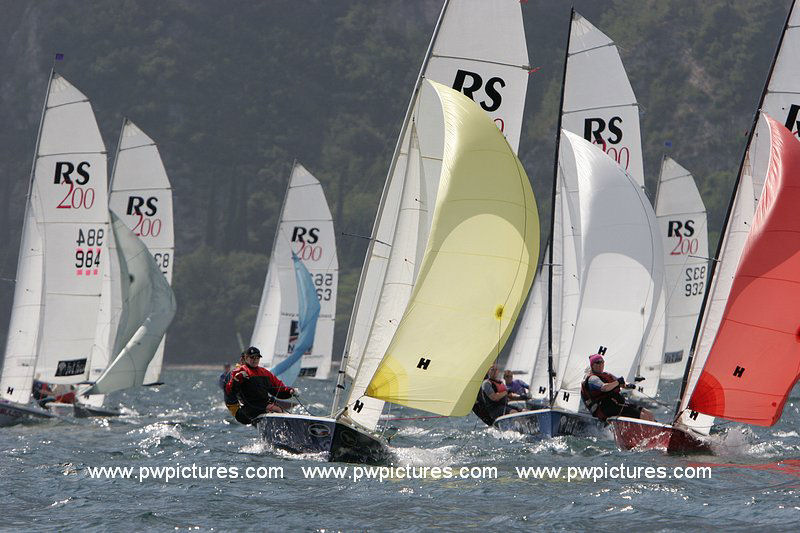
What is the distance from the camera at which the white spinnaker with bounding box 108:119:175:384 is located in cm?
2556

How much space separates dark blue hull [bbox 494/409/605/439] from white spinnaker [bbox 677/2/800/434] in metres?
1.61

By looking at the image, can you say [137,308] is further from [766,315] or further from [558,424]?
[766,315]

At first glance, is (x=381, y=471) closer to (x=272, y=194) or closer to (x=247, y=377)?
(x=247, y=377)

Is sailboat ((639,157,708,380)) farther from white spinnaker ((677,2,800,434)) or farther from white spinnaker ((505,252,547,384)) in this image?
white spinnaker ((677,2,800,434))

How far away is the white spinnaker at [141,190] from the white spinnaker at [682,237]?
31.9ft

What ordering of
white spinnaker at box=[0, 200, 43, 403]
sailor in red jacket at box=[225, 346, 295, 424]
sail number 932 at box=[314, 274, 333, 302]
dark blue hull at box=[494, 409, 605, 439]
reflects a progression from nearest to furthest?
1. sailor in red jacket at box=[225, 346, 295, 424]
2. dark blue hull at box=[494, 409, 605, 439]
3. white spinnaker at box=[0, 200, 43, 403]
4. sail number 932 at box=[314, 274, 333, 302]

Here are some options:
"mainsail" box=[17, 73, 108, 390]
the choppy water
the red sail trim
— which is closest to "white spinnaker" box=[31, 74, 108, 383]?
"mainsail" box=[17, 73, 108, 390]

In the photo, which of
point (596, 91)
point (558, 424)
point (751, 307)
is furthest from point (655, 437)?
point (596, 91)

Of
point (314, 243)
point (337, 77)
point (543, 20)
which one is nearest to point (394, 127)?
point (337, 77)

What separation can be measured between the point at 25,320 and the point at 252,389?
23.7 ft

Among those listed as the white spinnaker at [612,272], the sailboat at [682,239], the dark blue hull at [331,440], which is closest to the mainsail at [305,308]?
the sailboat at [682,239]

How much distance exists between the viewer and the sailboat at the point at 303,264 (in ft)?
92.4

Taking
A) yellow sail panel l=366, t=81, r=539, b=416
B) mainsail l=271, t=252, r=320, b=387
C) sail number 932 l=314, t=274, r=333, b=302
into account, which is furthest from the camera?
sail number 932 l=314, t=274, r=333, b=302

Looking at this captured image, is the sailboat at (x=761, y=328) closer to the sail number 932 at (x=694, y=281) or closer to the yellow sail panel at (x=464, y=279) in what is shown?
the yellow sail panel at (x=464, y=279)
